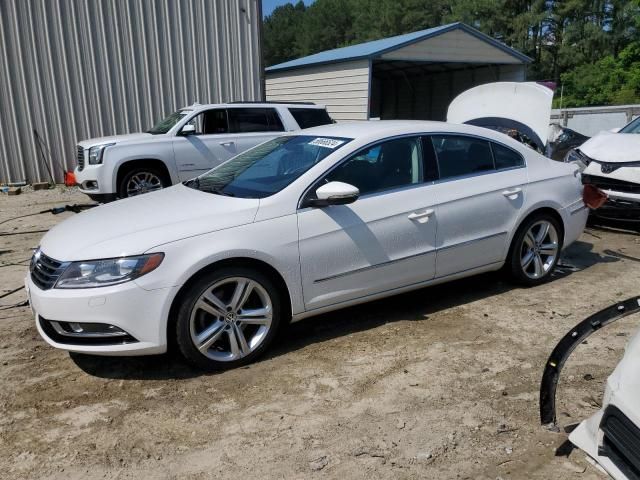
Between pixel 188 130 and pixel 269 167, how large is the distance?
17.5 feet

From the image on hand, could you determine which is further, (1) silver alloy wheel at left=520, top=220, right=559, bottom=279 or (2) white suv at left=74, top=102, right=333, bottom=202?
(2) white suv at left=74, top=102, right=333, bottom=202

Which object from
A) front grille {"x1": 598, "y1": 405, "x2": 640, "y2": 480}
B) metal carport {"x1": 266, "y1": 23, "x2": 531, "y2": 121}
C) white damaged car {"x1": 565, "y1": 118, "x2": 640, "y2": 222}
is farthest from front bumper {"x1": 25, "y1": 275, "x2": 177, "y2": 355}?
metal carport {"x1": 266, "y1": 23, "x2": 531, "y2": 121}

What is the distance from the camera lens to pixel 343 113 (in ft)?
56.2

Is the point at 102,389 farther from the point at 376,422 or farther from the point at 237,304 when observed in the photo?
the point at 376,422

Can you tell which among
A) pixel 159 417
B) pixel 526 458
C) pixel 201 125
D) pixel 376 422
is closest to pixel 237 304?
pixel 159 417

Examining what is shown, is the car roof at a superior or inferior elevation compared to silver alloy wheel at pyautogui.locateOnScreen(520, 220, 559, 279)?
superior

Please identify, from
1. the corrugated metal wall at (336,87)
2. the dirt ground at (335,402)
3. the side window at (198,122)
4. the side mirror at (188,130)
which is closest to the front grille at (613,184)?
the dirt ground at (335,402)

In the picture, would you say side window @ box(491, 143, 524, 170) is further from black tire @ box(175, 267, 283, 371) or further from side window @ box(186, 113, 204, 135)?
side window @ box(186, 113, 204, 135)

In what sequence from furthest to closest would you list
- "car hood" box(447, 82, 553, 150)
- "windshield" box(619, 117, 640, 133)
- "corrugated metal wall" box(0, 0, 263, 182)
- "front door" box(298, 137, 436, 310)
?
"corrugated metal wall" box(0, 0, 263, 182) < "windshield" box(619, 117, 640, 133) < "car hood" box(447, 82, 553, 150) < "front door" box(298, 137, 436, 310)

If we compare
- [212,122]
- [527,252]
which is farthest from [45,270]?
[212,122]

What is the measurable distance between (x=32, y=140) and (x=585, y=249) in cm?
1132

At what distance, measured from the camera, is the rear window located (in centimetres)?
995

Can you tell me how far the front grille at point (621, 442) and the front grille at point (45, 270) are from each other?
9.70 feet

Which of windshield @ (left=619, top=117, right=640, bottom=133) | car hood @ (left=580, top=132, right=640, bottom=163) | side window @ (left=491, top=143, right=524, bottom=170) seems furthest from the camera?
windshield @ (left=619, top=117, right=640, bottom=133)
